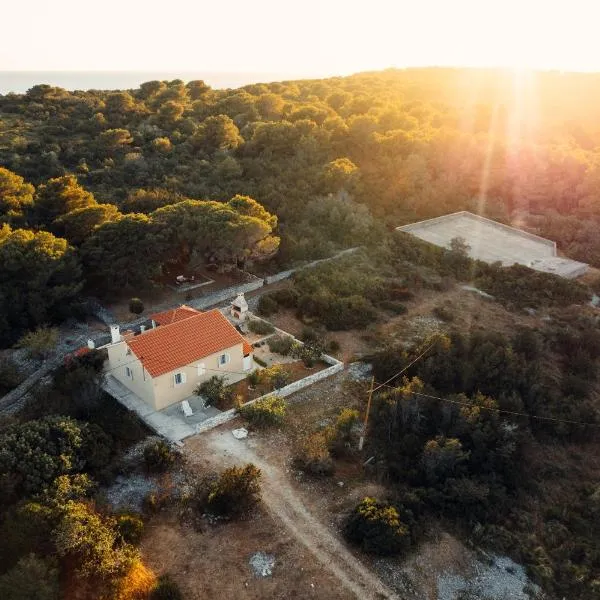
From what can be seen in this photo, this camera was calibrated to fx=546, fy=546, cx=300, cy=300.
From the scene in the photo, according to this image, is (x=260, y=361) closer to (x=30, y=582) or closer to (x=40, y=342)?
(x=40, y=342)

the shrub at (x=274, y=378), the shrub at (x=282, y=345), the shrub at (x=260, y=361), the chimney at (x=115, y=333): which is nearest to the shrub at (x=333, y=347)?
the shrub at (x=282, y=345)

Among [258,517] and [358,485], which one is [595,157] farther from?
[258,517]

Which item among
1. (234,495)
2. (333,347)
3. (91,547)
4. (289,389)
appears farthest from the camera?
(333,347)

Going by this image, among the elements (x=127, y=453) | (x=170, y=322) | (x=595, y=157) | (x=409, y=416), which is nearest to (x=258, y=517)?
(x=127, y=453)

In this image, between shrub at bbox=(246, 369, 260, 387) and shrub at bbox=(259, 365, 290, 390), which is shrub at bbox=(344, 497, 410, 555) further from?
shrub at bbox=(246, 369, 260, 387)

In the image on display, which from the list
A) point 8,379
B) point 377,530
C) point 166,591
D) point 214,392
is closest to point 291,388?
point 214,392
